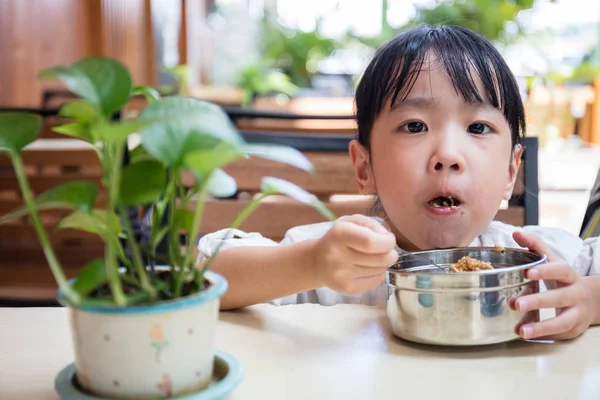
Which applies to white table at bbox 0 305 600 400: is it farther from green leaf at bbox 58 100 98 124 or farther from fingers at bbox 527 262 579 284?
green leaf at bbox 58 100 98 124

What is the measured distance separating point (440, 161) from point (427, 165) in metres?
0.03

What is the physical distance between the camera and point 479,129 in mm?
1027

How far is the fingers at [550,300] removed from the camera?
67 centimetres

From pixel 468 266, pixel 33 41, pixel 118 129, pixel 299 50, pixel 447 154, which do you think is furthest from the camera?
pixel 299 50

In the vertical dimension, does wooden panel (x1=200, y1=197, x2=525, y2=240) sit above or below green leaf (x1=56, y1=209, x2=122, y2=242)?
below

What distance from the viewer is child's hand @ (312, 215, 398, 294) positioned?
652mm

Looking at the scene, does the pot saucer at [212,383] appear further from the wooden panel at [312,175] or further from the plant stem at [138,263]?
the wooden panel at [312,175]

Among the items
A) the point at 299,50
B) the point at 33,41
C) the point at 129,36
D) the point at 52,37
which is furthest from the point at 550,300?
the point at 299,50

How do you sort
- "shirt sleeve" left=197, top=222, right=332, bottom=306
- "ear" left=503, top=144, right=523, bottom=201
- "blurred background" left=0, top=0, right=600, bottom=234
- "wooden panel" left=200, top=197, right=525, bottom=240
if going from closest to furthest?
1. "shirt sleeve" left=197, top=222, right=332, bottom=306
2. "ear" left=503, top=144, right=523, bottom=201
3. "wooden panel" left=200, top=197, right=525, bottom=240
4. "blurred background" left=0, top=0, right=600, bottom=234

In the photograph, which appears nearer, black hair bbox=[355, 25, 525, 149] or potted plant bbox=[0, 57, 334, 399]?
potted plant bbox=[0, 57, 334, 399]

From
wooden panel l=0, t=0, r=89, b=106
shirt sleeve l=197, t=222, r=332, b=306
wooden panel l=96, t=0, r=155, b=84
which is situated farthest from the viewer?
wooden panel l=96, t=0, r=155, b=84

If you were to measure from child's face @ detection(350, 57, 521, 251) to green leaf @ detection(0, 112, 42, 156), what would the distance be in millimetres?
623

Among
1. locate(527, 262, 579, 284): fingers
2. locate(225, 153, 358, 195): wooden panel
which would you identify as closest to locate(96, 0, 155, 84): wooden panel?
locate(225, 153, 358, 195): wooden panel

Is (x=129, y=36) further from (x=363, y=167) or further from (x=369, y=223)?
(x=369, y=223)
